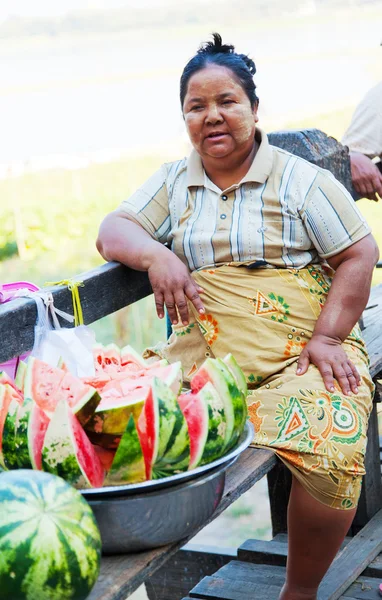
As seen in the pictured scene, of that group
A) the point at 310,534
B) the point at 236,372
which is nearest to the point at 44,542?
the point at 236,372

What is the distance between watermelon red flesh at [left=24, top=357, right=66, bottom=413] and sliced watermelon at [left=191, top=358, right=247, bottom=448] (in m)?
0.30

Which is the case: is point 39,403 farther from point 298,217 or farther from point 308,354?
point 298,217

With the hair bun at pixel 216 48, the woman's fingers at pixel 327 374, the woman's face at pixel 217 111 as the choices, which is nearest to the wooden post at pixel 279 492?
the woman's fingers at pixel 327 374

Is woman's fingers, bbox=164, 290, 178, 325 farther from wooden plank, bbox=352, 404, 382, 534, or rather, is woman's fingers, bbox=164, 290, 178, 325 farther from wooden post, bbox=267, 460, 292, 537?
wooden plank, bbox=352, 404, 382, 534

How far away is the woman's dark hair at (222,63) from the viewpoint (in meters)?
2.68

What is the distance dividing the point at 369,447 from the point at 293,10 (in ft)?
119

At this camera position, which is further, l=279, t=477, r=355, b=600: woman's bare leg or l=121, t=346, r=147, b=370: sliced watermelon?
l=279, t=477, r=355, b=600: woman's bare leg

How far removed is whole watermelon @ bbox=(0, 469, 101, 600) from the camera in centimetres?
145

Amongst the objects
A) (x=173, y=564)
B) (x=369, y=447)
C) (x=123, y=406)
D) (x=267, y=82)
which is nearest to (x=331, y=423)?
(x=123, y=406)

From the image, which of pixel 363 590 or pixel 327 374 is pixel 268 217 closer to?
pixel 327 374

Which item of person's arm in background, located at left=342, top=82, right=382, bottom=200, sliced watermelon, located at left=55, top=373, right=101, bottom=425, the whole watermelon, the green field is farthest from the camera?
the green field

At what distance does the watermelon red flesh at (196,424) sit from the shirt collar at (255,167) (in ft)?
3.43

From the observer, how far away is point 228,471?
221cm

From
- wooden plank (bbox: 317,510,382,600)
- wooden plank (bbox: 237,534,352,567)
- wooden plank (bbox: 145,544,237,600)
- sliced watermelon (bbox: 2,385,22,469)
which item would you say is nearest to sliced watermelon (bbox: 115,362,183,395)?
sliced watermelon (bbox: 2,385,22,469)
